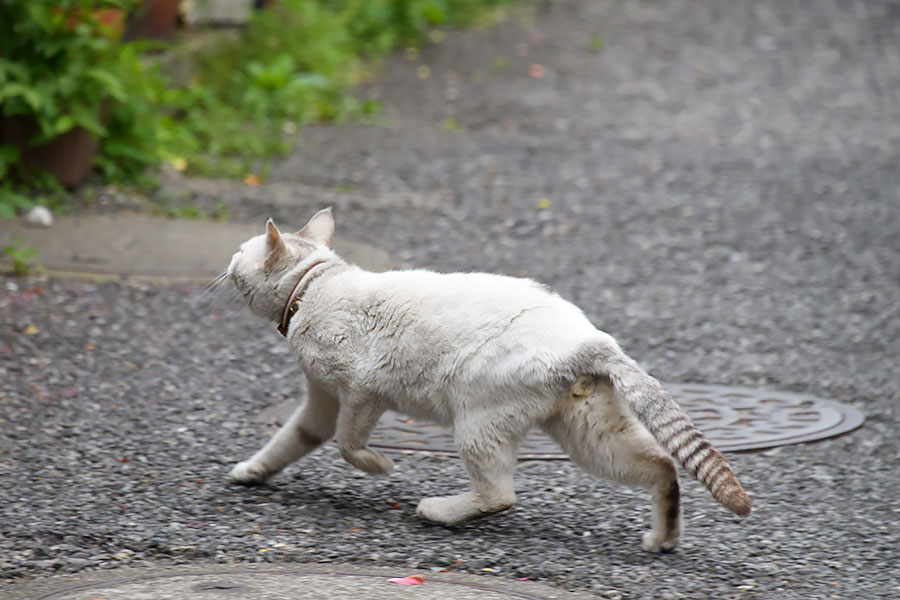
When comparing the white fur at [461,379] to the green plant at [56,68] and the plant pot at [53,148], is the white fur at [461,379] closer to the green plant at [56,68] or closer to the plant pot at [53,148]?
the green plant at [56,68]

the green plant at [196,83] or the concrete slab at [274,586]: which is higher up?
the green plant at [196,83]

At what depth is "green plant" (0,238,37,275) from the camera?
6.46m

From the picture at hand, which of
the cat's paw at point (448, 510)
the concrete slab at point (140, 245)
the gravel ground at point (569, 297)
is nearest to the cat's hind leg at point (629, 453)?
the gravel ground at point (569, 297)

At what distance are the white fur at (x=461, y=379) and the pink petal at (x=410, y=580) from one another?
0.42m

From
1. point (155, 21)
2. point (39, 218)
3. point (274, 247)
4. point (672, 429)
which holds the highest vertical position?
point (155, 21)

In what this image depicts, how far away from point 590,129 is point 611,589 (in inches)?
302

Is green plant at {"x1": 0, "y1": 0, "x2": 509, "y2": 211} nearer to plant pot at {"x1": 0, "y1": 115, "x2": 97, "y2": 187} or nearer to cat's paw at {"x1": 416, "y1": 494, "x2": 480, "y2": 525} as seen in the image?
plant pot at {"x1": 0, "y1": 115, "x2": 97, "y2": 187}

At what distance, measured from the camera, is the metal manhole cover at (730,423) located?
4848 millimetres

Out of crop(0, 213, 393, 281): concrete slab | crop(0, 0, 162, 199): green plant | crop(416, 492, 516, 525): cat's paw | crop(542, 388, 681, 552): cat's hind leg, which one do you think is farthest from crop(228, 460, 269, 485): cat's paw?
crop(0, 0, 162, 199): green plant

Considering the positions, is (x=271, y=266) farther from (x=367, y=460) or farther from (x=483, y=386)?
(x=483, y=386)

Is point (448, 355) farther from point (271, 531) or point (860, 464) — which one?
point (860, 464)

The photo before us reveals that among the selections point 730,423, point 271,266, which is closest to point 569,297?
point 730,423

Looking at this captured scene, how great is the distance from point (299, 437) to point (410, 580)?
908 millimetres

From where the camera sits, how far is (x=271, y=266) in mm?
4340
